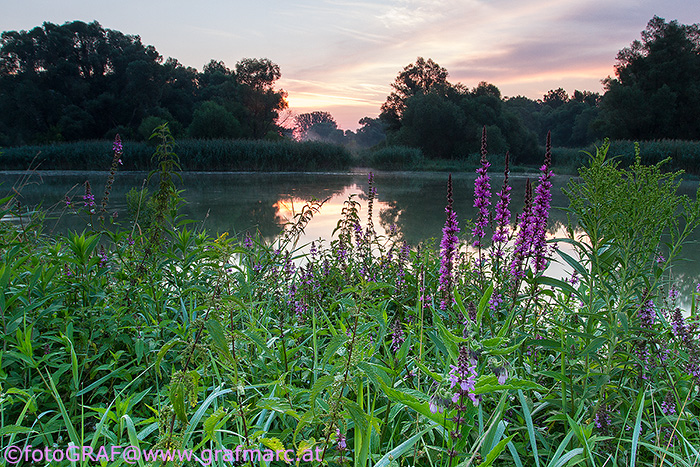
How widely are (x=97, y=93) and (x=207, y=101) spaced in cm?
1263

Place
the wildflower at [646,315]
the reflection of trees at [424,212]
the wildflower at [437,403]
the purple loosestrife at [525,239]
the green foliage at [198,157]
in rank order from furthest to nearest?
the green foliage at [198,157], the reflection of trees at [424,212], the purple loosestrife at [525,239], the wildflower at [646,315], the wildflower at [437,403]

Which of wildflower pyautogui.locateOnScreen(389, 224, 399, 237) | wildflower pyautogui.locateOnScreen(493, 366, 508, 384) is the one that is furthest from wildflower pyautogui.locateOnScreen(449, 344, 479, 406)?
wildflower pyautogui.locateOnScreen(389, 224, 399, 237)

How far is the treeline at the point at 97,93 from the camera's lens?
36238 mm

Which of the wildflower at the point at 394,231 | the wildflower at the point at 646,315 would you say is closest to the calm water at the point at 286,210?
the wildflower at the point at 394,231

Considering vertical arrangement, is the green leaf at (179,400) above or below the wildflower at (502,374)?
above

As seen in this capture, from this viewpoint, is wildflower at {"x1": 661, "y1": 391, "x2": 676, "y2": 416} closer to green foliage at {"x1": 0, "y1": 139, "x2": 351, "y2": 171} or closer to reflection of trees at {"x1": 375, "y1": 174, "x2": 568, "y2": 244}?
reflection of trees at {"x1": 375, "y1": 174, "x2": 568, "y2": 244}

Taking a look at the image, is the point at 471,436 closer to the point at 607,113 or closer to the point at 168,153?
the point at 168,153

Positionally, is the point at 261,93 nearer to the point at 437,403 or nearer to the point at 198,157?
the point at 198,157

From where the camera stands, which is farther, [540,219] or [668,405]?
[540,219]

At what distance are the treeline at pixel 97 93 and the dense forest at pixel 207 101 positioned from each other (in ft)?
0.33

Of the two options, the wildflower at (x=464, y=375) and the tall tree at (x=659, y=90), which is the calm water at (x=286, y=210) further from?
the tall tree at (x=659, y=90)

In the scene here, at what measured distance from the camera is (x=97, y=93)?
134 feet

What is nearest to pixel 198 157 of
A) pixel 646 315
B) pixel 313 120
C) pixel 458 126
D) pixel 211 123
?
pixel 211 123

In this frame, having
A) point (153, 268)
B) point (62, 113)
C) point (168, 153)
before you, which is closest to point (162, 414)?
point (153, 268)
